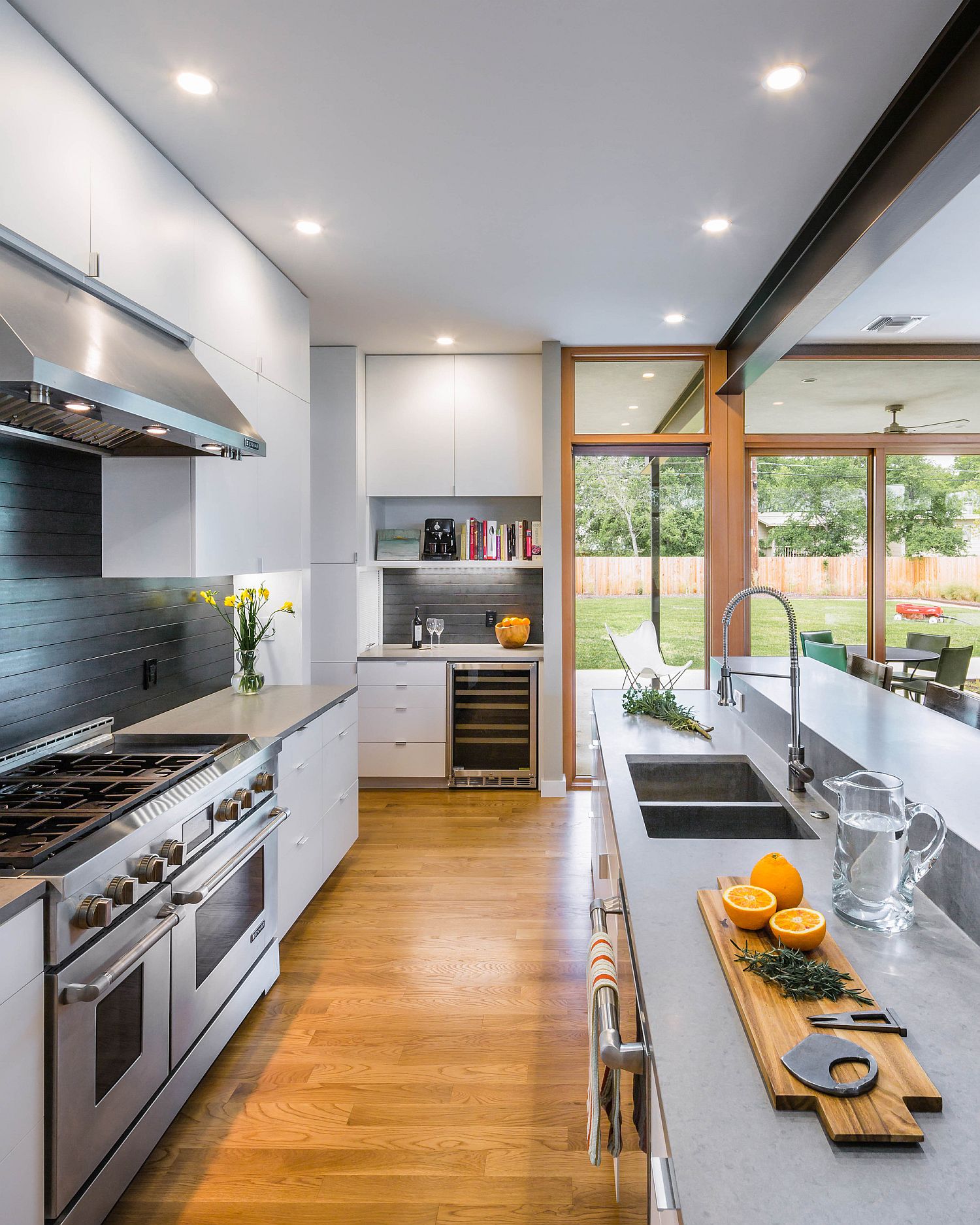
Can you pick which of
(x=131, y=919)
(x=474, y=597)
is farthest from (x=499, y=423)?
(x=131, y=919)

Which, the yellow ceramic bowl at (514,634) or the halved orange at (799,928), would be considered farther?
the yellow ceramic bowl at (514,634)

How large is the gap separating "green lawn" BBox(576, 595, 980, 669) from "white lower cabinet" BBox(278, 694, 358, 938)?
75.8 inches

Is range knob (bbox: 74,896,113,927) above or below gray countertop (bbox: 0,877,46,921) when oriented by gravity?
below

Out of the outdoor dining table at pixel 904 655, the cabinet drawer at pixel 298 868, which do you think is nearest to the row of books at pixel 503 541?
the outdoor dining table at pixel 904 655

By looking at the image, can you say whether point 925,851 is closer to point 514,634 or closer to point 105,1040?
point 105,1040

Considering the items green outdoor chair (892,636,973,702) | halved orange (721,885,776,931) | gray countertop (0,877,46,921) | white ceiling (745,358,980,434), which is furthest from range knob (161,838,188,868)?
green outdoor chair (892,636,973,702)

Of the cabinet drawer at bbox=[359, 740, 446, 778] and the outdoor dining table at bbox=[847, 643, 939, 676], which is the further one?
the outdoor dining table at bbox=[847, 643, 939, 676]

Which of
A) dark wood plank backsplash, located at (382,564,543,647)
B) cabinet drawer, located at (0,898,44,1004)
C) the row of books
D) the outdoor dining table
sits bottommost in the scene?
cabinet drawer, located at (0,898,44,1004)

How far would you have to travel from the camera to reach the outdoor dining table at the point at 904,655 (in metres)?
5.11

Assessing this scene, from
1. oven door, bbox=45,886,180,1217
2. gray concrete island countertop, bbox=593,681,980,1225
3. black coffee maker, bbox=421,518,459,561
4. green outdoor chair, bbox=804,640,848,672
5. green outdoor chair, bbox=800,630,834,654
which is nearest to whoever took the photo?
gray concrete island countertop, bbox=593,681,980,1225

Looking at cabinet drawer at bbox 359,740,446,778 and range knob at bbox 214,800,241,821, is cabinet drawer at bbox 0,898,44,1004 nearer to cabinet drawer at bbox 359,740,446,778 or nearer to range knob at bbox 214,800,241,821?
range knob at bbox 214,800,241,821

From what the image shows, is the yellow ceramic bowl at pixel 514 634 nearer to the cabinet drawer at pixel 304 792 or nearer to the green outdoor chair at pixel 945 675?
the cabinet drawer at pixel 304 792

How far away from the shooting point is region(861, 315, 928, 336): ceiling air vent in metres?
4.40

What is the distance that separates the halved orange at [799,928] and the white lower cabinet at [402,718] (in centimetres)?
376
